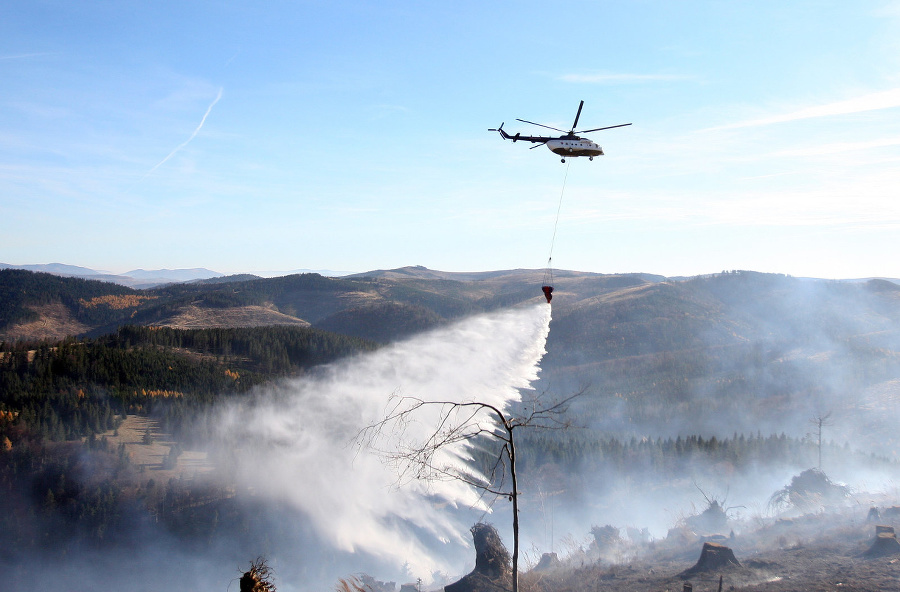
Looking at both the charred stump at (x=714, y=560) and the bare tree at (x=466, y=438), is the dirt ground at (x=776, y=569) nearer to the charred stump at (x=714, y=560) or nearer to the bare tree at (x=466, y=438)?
the charred stump at (x=714, y=560)

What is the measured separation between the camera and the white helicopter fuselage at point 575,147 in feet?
121

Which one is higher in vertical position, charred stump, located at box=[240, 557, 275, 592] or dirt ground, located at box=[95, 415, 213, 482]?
charred stump, located at box=[240, 557, 275, 592]

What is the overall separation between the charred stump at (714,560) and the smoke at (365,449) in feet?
112

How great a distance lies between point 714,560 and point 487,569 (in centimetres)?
1765

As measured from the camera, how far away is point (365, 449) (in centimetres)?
7244

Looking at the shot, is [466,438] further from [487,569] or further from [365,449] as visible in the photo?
[365,449]

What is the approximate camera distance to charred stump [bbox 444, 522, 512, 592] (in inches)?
1678

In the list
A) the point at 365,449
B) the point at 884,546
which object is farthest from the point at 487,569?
the point at 884,546

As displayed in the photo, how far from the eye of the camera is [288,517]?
7950 cm

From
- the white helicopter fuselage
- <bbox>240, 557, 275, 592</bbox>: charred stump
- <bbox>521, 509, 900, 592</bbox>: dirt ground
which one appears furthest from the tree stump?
<bbox>240, 557, 275, 592</bbox>: charred stump

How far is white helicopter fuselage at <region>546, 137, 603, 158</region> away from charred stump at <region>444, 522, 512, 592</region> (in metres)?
28.6

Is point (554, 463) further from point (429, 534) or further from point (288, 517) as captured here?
point (288, 517)

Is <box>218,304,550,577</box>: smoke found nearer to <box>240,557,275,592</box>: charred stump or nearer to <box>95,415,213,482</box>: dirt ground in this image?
<box>95,415,213,482</box>: dirt ground

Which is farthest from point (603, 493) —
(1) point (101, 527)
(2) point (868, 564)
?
(1) point (101, 527)
